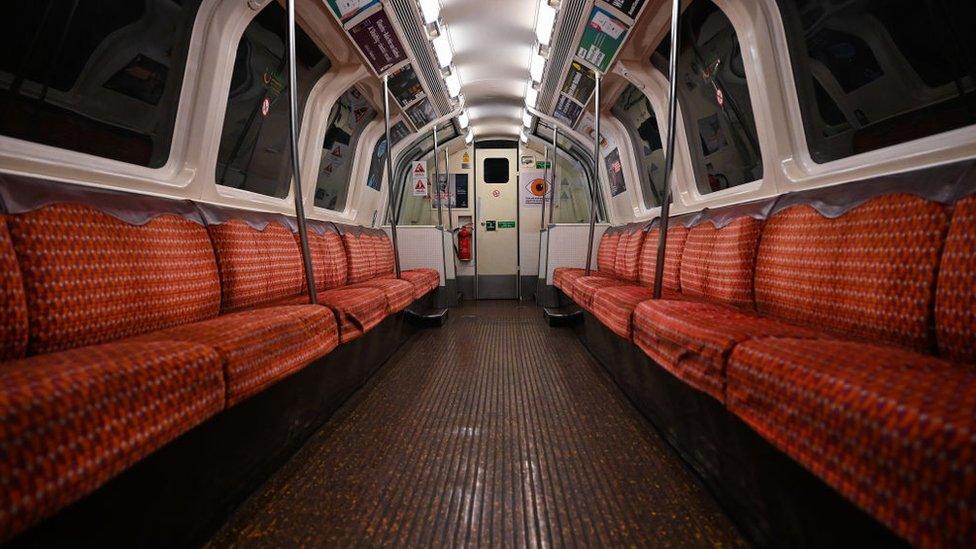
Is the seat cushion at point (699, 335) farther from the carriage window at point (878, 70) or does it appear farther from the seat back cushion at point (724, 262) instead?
the carriage window at point (878, 70)

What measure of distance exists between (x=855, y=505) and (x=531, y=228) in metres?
7.09

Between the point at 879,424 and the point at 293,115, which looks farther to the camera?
the point at 293,115

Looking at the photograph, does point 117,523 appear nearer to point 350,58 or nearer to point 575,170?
point 350,58

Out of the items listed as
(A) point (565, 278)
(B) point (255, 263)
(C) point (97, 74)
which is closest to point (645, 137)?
(A) point (565, 278)

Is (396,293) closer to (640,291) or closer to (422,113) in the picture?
(640,291)

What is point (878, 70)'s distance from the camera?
1.86 m

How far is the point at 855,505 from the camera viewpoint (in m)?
0.74

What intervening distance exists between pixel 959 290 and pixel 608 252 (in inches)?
157

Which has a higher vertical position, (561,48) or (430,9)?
(430,9)

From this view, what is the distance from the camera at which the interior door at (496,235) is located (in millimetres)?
7738

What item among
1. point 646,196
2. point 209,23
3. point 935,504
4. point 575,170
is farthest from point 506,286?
point 935,504

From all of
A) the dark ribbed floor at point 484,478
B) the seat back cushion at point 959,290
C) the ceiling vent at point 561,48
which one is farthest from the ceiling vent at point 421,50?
the seat back cushion at point 959,290

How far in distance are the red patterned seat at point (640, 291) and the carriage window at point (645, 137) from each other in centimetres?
146

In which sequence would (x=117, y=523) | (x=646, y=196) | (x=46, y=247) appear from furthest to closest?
(x=646, y=196) → (x=46, y=247) → (x=117, y=523)
